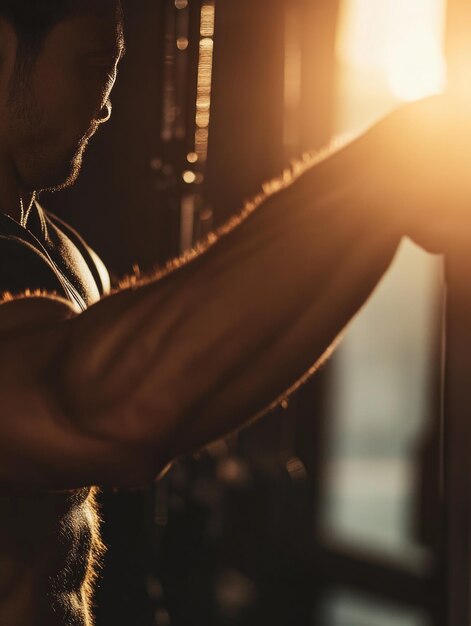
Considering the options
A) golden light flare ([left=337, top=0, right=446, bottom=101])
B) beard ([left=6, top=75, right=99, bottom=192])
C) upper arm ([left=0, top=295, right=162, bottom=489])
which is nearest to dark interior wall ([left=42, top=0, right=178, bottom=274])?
golden light flare ([left=337, top=0, right=446, bottom=101])

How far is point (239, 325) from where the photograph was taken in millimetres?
467

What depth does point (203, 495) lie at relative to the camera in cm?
228

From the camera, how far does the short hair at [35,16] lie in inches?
25.5

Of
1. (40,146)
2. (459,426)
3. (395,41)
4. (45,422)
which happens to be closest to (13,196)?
(40,146)

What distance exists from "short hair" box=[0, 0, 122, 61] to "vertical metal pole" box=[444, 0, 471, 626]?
251 millimetres

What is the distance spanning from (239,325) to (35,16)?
299 mm

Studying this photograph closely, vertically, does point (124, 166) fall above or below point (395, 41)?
below

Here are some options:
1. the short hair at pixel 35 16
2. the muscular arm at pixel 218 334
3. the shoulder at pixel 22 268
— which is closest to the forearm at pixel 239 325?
the muscular arm at pixel 218 334

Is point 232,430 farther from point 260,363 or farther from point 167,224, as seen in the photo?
point 167,224

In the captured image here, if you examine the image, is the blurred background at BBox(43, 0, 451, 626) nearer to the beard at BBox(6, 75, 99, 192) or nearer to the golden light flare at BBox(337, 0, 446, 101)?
the golden light flare at BBox(337, 0, 446, 101)

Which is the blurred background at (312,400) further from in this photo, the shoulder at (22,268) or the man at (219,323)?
the man at (219,323)

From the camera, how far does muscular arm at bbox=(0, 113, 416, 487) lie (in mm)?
469

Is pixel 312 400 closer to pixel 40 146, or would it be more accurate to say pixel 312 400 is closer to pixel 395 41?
pixel 395 41

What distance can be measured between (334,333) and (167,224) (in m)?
1.09
